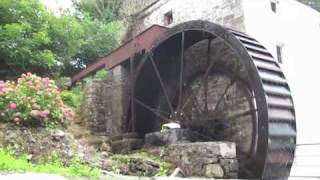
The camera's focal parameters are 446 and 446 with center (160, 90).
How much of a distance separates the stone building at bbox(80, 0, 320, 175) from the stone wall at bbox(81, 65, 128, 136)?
3 cm

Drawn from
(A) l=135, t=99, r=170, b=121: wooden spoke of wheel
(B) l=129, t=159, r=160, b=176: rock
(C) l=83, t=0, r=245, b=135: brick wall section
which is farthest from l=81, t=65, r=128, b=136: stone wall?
(B) l=129, t=159, r=160, b=176: rock

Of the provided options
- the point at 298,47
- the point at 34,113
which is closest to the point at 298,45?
the point at 298,47

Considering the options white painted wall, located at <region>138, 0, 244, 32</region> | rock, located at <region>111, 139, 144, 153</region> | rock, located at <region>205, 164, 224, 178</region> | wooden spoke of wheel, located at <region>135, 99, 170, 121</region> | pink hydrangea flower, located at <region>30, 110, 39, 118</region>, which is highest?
white painted wall, located at <region>138, 0, 244, 32</region>

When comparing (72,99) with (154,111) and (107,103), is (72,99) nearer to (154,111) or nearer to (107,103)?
(107,103)

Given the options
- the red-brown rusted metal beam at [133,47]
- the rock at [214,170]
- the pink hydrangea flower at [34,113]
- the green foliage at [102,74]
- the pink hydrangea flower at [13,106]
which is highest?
the red-brown rusted metal beam at [133,47]

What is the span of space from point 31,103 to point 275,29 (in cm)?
763

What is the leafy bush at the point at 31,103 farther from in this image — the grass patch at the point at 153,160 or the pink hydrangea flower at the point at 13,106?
the grass patch at the point at 153,160

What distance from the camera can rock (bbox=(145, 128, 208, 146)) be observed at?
8.34 meters

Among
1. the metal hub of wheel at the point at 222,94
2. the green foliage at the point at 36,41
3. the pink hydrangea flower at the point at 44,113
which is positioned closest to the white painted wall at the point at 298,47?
the metal hub of wheel at the point at 222,94

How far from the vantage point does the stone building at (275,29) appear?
1108cm

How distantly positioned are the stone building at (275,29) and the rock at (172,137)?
7.89 ft

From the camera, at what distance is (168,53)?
10516 mm

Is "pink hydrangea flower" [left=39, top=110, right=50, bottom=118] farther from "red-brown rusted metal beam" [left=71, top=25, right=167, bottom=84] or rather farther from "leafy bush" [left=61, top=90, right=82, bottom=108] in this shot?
"leafy bush" [left=61, top=90, right=82, bottom=108]

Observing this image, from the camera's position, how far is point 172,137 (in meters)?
8.33
